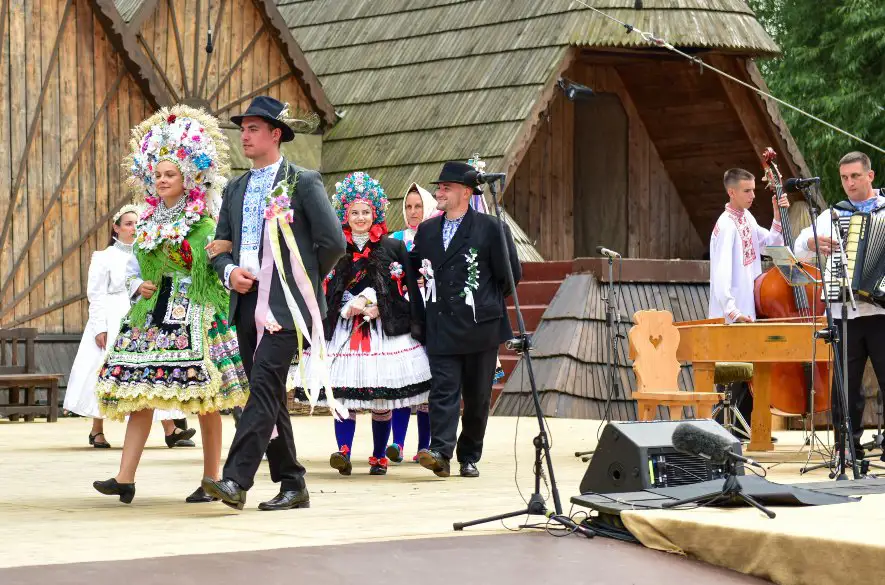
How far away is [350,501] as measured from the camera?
27.1ft

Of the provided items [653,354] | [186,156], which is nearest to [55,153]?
[653,354]

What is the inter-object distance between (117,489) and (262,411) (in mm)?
995

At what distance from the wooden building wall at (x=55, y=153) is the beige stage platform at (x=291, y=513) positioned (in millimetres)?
5095

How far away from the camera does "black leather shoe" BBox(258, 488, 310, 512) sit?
7.71 meters

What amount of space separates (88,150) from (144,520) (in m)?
10.7

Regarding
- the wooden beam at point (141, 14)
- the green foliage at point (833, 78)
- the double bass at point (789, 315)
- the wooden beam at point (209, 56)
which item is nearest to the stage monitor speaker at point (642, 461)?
the double bass at point (789, 315)

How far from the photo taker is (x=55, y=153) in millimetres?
17156

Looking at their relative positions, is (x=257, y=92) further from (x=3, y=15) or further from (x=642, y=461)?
(x=642, y=461)

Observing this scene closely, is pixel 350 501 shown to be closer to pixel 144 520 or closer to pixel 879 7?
pixel 144 520

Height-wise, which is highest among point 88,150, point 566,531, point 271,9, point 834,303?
point 271,9

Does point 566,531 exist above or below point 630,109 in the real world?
below

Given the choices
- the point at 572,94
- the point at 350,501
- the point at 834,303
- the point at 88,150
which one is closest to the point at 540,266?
the point at 572,94

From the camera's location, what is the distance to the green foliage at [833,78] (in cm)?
2536

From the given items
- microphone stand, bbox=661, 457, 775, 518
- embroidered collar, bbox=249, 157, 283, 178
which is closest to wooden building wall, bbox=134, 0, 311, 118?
embroidered collar, bbox=249, 157, 283, 178
